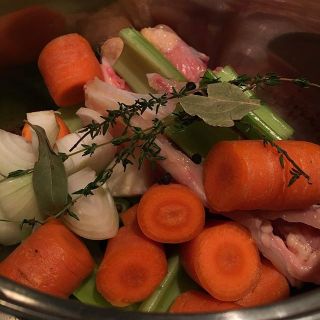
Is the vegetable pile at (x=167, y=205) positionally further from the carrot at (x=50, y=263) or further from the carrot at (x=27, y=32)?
the carrot at (x=27, y=32)

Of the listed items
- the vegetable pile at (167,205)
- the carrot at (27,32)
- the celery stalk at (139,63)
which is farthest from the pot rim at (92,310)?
the carrot at (27,32)

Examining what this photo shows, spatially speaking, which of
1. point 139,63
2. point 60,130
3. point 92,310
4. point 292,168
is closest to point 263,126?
point 292,168

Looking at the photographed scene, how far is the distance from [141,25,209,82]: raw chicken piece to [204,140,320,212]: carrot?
309 millimetres

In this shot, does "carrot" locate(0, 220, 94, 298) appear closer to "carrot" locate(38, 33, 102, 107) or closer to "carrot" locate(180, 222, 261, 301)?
"carrot" locate(180, 222, 261, 301)

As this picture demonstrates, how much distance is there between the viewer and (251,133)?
1003mm

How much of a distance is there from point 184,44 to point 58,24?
27cm

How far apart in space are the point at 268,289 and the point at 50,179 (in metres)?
0.38

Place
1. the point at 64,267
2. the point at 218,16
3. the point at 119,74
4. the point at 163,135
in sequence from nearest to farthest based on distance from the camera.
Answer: the point at 64,267
the point at 163,135
the point at 119,74
the point at 218,16

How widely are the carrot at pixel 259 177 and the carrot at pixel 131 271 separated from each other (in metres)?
0.12

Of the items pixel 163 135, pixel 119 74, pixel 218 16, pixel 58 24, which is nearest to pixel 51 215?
pixel 163 135

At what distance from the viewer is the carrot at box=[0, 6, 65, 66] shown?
3.79 feet

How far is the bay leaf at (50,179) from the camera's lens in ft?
2.91

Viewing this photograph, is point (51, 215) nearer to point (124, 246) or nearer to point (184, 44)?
point (124, 246)

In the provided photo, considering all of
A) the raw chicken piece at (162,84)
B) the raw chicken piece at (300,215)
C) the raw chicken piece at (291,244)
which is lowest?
the raw chicken piece at (291,244)
